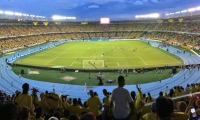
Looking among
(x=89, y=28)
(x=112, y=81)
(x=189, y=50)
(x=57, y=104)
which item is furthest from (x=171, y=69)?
(x=89, y=28)

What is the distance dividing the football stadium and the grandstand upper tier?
1.37 ft

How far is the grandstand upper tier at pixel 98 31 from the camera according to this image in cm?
7462

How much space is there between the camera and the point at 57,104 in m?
8.57

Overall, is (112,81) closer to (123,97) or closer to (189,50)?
(123,97)

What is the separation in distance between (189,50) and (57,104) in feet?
185

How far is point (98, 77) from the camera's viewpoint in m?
31.3

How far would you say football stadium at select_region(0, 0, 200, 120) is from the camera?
20.6 feet

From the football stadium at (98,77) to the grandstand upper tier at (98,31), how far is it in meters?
0.42

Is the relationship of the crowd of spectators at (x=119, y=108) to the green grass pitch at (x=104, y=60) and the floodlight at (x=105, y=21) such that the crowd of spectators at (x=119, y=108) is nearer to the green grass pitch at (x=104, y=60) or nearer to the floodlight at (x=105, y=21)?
the green grass pitch at (x=104, y=60)

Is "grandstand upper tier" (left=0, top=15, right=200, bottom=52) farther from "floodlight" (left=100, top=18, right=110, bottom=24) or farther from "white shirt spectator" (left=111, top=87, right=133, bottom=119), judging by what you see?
"white shirt spectator" (left=111, top=87, right=133, bottom=119)

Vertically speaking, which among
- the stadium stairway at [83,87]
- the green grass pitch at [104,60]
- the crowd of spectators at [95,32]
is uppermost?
the crowd of spectators at [95,32]

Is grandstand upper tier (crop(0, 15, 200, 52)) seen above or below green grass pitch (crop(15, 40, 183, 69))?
above

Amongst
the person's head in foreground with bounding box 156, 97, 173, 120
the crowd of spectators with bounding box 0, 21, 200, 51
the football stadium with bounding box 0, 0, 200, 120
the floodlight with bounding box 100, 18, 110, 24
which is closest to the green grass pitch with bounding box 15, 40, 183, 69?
the football stadium with bounding box 0, 0, 200, 120

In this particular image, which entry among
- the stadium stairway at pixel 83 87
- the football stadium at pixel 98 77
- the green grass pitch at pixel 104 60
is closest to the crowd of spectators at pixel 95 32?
the football stadium at pixel 98 77
